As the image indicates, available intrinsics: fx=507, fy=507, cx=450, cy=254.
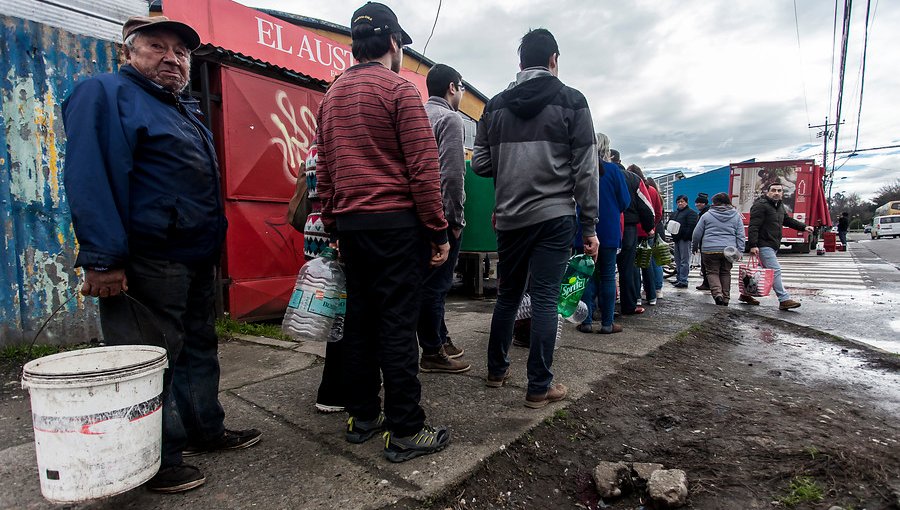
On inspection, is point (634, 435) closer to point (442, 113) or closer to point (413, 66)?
point (442, 113)

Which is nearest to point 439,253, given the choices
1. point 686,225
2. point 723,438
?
point 723,438

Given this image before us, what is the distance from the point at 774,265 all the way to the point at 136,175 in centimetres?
731

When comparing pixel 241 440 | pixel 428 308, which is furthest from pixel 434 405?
pixel 241 440

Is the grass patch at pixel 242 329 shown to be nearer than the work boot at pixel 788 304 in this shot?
Yes

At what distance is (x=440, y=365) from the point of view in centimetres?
352

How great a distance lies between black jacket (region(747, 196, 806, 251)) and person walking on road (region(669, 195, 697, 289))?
2152 millimetres

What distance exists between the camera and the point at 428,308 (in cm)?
341

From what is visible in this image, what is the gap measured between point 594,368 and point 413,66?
1190 centimetres

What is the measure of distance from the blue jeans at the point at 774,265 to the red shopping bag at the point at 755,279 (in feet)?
0.18

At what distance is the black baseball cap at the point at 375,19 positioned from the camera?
2.30m

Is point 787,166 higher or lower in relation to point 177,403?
higher

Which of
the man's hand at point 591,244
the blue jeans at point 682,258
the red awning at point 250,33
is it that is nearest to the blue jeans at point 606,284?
the man's hand at point 591,244

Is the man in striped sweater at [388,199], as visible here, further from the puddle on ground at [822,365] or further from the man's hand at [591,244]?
the puddle on ground at [822,365]

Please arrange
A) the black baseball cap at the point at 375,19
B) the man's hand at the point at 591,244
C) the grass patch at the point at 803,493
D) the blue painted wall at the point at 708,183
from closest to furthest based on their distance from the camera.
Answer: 1. the grass patch at the point at 803,493
2. the black baseball cap at the point at 375,19
3. the man's hand at the point at 591,244
4. the blue painted wall at the point at 708,183
